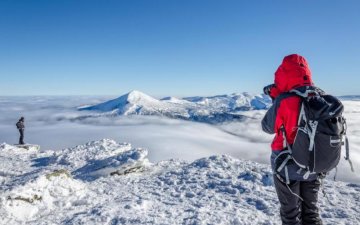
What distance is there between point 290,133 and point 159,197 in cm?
555

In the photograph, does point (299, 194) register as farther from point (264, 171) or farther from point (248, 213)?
point (264, 171)

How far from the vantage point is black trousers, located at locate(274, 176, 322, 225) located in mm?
4066

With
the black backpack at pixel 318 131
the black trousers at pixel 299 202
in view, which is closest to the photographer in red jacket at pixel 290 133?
the black trousers at pixel 299 202

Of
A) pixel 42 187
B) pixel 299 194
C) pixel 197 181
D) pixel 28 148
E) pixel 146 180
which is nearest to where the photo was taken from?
pixel 299 194

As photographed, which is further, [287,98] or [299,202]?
[299,202]

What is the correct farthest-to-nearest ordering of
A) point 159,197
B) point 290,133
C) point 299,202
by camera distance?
point 159,197, point 299,202, point 290,133

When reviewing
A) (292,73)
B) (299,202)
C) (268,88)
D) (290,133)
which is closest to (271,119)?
(290,133)

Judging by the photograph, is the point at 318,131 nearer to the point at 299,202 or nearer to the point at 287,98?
the point at 287,98

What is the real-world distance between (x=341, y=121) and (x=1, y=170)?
15.5 meters

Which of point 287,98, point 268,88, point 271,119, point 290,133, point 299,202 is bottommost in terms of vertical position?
point 299,202

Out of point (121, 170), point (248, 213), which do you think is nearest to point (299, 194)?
point (248, 213)

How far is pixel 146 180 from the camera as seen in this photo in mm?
10852

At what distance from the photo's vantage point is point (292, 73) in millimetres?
3885

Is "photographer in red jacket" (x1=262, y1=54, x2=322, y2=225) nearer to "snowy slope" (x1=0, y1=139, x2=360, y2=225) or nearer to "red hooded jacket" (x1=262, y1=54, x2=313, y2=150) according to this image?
"red hooded jacket" (x1=262, y1=54, x2=313, y2=150)
